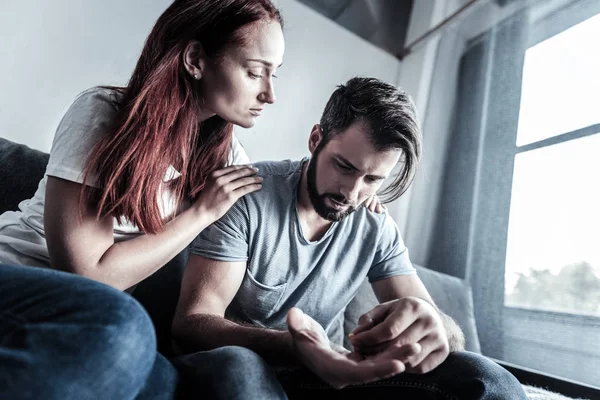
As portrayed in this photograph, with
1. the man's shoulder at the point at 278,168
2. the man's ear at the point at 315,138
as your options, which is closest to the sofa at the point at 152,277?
the man's shoulder at the point at 278,168

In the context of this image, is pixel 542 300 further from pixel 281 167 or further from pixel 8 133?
pixel 8 133

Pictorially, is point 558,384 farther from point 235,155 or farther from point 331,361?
point 235,155

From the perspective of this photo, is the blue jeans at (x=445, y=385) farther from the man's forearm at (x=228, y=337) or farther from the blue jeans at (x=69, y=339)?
the blue jeans at (x=69, y=339)

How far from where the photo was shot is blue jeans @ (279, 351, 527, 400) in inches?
27.0

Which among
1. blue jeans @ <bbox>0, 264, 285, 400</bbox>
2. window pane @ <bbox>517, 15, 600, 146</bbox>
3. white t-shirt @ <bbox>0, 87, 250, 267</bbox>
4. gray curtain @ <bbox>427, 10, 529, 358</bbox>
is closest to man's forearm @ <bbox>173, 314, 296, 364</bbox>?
blue jeans @ <bbox>0, 264, 285, 400</bbox>

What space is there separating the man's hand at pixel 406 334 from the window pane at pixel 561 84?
1.08 meters

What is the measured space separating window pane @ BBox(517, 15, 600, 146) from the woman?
1002 mm

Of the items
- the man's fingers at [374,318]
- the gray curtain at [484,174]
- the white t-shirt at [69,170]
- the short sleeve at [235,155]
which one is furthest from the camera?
the gray curtain at [484,174]

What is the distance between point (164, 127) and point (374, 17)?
65.6 inches

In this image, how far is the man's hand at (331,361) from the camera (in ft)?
1.94

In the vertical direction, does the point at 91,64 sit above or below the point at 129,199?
above

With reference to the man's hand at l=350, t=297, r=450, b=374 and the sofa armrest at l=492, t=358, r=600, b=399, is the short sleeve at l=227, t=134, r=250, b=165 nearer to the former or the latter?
the man's hand at l=350, t=297, r=450, b=374

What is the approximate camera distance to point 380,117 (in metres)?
1.04

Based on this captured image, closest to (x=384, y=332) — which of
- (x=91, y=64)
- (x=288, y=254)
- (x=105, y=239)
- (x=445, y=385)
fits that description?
(x=445, y=385)
